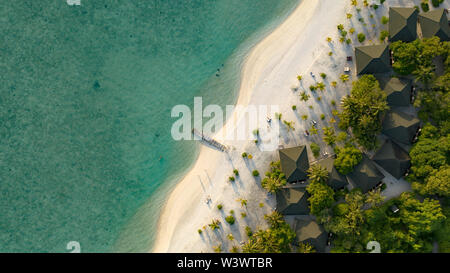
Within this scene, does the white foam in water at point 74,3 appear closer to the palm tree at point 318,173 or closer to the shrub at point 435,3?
the palm tree at point 318,173

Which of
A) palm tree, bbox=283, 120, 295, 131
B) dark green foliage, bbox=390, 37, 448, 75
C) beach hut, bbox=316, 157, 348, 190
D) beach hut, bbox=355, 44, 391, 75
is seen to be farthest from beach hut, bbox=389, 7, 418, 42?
beach hut, bbox=316, 157, 348, 190

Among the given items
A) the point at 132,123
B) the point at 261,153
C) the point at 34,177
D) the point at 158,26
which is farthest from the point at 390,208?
the point at 34,177

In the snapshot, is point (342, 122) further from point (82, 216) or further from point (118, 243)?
point (82, 216)

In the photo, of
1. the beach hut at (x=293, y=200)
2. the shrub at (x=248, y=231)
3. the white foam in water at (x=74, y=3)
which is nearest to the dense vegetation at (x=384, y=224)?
the beach hut at (x=293, y=200)

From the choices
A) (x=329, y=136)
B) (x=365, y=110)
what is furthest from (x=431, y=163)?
(x=329, y=136)

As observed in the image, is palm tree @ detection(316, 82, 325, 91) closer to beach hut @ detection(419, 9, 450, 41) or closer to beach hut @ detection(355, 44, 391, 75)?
beach hut @ detection(355, 44, 391, 75)
